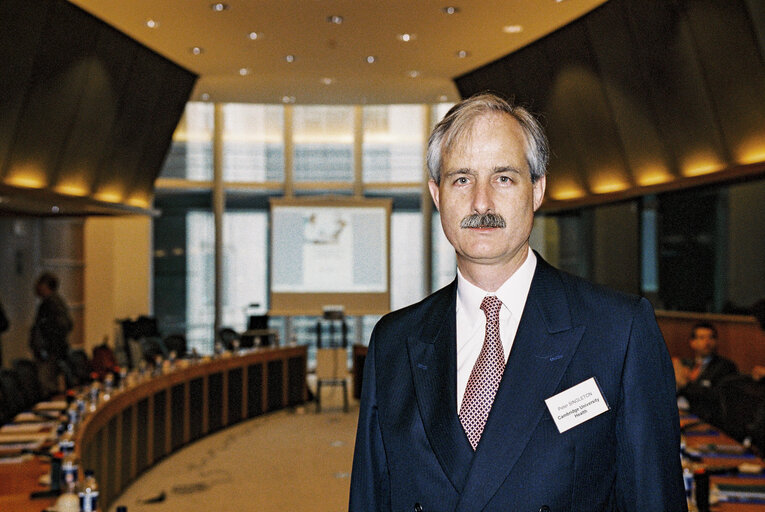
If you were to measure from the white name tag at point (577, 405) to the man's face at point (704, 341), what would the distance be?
5.74m

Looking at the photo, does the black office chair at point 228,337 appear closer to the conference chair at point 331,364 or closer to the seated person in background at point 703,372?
the conference chair at point 331,364

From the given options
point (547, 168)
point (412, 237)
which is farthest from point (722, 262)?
point (412, 237)

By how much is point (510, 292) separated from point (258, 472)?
656 cm

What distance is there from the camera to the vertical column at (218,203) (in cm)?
1400

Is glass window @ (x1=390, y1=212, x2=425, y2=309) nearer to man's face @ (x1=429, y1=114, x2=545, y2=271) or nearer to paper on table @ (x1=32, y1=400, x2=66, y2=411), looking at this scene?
paper on table @ (x1=32, y1=400, x2=66, y2=411)

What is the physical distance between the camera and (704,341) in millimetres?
6641

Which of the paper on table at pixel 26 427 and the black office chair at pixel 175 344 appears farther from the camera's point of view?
the black office chair at pixel 175 344

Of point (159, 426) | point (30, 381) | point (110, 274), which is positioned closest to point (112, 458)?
point (30, 381)

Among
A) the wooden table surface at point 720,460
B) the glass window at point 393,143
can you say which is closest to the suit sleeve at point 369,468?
the wooden table surface at point 720,460

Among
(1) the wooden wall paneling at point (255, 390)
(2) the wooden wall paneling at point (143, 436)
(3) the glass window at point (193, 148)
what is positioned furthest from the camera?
(3) the glass window at point (193, 148)

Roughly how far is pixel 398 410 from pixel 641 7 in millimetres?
6013

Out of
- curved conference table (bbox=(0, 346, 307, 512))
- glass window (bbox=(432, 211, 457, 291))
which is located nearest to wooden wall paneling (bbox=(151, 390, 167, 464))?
curved conference table (bbox=(0, 346, 307, 512))

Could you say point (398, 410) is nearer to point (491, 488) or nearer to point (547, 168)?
point (491, 488)

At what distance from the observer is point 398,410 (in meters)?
1.54
